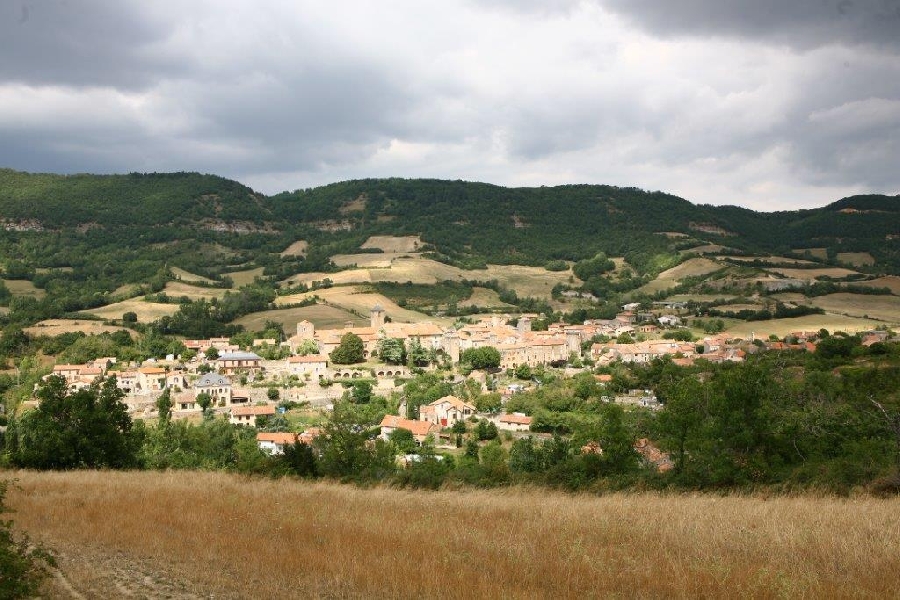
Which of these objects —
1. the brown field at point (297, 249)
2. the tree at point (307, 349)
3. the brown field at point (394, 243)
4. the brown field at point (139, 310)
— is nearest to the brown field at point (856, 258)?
the brown field at point (394, 243)

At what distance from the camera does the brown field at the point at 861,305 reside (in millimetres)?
84500

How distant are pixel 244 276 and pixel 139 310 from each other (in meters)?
39.4

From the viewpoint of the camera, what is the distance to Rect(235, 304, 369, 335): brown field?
78250 mm

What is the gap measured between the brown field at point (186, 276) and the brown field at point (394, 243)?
41.9 m

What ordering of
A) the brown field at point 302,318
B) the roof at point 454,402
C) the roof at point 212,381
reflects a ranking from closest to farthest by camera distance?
1. the roof at point 454,402
2. the roof at point 212,381
3. the brown field at point 302,318

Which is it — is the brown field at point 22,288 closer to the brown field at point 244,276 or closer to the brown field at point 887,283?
the brown field at point 244,276

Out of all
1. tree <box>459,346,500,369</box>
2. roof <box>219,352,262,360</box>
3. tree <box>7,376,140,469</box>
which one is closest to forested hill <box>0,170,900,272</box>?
tree <box>459,346,500,369</box>

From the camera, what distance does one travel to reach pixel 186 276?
118 m

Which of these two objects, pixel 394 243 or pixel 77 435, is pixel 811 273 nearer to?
pixel 394 243

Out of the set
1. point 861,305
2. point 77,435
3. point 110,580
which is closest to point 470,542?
point 110,580

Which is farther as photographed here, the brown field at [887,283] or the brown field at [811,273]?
the brown field at [811,273]

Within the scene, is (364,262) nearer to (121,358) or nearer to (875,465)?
(121,358)

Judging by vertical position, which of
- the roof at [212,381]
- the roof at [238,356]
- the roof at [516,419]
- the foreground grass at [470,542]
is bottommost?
the roof at [516,419]

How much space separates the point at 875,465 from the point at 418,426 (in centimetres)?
2970
